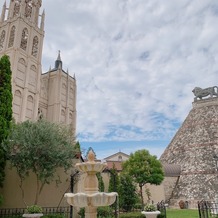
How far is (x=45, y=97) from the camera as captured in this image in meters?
49.0

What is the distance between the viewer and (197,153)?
3409 centimetres

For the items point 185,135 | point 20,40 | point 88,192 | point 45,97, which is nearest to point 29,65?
point 20,40

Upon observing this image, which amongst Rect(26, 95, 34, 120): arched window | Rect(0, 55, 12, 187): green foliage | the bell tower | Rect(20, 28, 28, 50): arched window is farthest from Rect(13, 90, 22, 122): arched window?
Rect(0, 55, 12, 187): green foliage

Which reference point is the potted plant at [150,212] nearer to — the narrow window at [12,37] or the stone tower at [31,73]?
the stone tower at [31,73]

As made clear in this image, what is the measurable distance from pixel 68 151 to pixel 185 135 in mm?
29415

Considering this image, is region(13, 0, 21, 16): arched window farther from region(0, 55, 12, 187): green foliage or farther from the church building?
region(0, 55, 12, 187): green foliage

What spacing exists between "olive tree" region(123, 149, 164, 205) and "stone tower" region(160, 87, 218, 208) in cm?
673

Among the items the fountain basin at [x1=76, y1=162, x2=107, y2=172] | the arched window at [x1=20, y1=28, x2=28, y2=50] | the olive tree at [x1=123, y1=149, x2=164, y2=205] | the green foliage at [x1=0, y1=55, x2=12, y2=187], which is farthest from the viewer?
the arched window at [x1=20, y1=28, x2=28, y2=50]

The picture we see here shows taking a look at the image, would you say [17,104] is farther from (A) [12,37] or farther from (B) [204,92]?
(B) [204,92]

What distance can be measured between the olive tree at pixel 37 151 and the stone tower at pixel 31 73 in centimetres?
2643

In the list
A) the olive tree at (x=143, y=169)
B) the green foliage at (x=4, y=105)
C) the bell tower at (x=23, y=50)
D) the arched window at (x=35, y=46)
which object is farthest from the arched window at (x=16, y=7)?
the olive tree at (x=143, y=169)

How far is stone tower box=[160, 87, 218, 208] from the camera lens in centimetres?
2978

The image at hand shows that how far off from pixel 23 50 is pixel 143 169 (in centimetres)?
3120

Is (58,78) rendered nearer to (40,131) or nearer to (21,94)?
(21,94)
